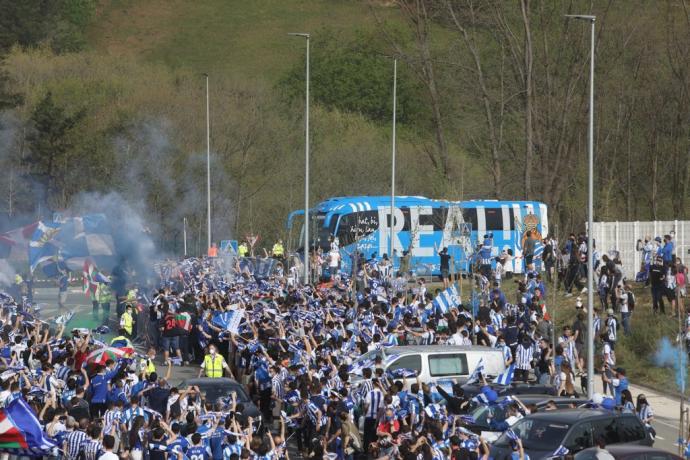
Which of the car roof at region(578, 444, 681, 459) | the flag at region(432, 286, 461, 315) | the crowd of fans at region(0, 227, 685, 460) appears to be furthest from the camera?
the flag at region(432, 286, 461, 315)

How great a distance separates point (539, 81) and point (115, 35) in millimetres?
73176

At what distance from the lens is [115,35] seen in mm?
125875

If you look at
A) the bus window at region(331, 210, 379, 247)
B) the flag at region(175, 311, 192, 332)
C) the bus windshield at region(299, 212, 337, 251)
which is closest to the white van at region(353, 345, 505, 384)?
the flag at region(175, 311, 192, 332)

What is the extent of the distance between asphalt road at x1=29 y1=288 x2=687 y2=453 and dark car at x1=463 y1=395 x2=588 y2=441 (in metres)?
2.63

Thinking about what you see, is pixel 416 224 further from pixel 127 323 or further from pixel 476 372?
pixel 476 372

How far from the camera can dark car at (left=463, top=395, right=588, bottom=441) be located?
62.8 feet

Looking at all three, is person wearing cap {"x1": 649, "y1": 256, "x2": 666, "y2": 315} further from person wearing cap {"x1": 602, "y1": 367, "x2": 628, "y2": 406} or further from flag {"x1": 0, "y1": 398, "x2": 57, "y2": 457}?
flag {"x1": 0, "y1": 398, "x2": 57, "y2": 457}

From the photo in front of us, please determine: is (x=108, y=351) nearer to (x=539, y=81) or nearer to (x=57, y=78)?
(x=539, y=81)

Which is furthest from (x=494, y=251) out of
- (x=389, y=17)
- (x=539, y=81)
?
(x=389, y=17)

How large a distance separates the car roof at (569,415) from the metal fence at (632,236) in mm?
22984

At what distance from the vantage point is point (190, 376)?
29.5 meters

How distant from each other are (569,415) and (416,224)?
31.9m

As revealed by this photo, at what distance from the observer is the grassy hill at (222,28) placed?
4744 inches

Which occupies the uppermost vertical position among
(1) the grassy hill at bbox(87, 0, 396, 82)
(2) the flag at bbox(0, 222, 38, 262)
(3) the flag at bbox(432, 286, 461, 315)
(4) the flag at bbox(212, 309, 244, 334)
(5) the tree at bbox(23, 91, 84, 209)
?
(1) the grassy hill at bbox(87, 0, 396, 82)
